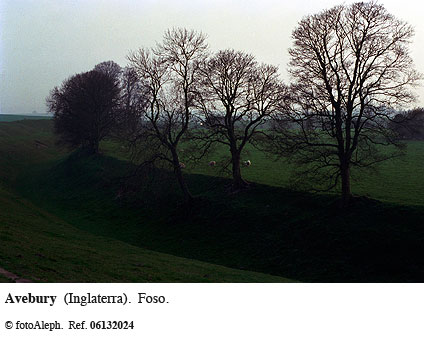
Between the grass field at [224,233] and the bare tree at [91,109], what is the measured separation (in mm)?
19868

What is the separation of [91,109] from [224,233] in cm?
4571

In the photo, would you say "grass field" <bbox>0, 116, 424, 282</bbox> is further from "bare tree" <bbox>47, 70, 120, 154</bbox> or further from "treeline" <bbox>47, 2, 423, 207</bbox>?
"bare tree" <bbox>47, 70, 120, 154</bbox>

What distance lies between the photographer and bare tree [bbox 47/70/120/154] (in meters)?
71.2

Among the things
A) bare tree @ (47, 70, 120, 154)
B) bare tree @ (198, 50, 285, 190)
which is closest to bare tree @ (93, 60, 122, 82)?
bare tree @ (47, 70, 120, 154)

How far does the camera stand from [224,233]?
35.1m

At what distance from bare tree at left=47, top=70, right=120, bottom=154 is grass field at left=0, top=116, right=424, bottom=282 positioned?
19868mm

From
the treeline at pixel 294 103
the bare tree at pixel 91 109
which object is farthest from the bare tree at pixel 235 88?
the bare tree at pixel 91 109

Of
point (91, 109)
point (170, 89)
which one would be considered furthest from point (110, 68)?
point (170, 89)

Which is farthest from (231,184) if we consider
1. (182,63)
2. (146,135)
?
(182,63)

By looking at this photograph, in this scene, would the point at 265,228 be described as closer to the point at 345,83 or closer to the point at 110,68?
the point at 345,83

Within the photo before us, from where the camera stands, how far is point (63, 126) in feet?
247

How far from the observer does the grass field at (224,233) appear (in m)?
22.6

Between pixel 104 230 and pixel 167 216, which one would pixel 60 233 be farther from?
pixel 167 216

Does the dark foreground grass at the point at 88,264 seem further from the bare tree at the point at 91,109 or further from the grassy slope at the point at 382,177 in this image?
the bare tree at the point at 91,109
